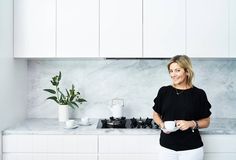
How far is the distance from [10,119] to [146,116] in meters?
1.31

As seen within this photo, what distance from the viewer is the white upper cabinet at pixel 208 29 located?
2.54 m

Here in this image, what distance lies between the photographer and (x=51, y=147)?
2357 mm

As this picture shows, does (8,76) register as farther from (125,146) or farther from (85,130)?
(125,146)

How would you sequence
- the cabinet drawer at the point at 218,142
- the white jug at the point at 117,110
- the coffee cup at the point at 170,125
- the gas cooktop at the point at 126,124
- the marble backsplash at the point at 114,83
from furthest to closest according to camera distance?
the marble backsplash at the point at 114,83
the white jug at the point at 117,110
the gas cooktop at the point at 126,124
the cabinet drawer at the point at 218,142
the coffee cup at the point at 170,125

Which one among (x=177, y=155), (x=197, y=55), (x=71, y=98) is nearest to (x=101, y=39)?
(x=71, y=98)

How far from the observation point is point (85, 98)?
298cm

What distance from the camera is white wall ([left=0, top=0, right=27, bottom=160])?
7.68ft

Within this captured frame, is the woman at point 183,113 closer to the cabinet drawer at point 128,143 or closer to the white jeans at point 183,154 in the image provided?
the white jeans at point 183,154

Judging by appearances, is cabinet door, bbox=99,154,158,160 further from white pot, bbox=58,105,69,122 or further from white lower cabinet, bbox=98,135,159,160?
white pot, bbox=58,105,69,122

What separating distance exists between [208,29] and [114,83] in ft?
3.46

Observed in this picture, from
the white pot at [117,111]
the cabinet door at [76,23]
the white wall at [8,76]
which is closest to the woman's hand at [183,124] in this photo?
the white pot at [117,111]

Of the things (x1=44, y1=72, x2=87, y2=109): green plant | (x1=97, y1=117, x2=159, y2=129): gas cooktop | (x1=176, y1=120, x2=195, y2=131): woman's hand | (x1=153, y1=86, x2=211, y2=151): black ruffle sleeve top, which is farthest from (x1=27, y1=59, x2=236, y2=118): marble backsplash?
(x1=176, y1=120, x2=195, y2=131): woman's hand

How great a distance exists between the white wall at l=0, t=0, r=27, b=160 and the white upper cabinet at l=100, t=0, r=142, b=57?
31.2 inches

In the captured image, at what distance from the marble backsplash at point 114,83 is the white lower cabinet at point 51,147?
633 mm
